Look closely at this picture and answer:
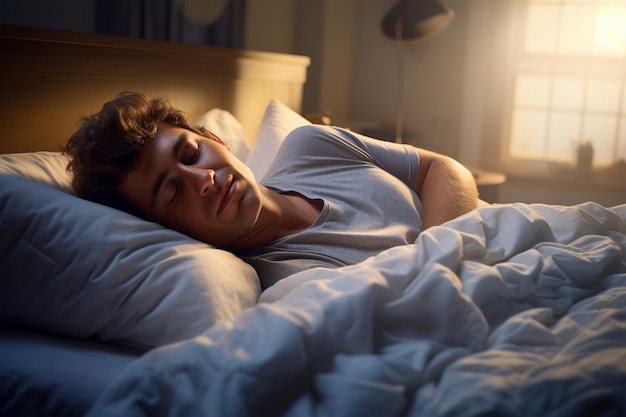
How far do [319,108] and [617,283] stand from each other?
3.05 meters

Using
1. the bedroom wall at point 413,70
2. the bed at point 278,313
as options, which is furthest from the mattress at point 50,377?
the bedroom wall at point 413,70

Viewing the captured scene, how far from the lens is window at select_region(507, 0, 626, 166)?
389 centimetres

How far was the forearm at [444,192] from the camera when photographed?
1.72 meters

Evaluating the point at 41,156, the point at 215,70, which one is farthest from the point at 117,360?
the point at 215,70

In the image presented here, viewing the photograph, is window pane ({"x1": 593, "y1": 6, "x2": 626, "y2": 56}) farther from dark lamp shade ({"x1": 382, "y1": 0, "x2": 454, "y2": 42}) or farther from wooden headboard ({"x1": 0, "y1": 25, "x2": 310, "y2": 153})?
wooden headboard ({"x1": 0, "y1": 25, "x2": 310, "y2": 153})

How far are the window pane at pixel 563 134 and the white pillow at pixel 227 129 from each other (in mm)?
2585

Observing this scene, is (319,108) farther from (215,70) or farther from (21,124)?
(21,124)

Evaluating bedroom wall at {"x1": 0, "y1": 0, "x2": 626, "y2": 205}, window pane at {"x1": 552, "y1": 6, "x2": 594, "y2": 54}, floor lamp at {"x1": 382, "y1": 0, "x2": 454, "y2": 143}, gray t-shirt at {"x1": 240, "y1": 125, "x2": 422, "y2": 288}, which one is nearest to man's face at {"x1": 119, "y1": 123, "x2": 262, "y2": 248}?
gray t-shirt at {"x1": 240, "y1": 125, "x2": 422, "y2": 288}

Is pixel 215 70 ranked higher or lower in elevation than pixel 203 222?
higher

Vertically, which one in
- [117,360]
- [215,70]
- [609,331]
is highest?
[215,70]

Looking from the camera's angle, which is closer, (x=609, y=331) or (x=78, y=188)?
(x=609, y=331)

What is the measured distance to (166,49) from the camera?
196 centimetres

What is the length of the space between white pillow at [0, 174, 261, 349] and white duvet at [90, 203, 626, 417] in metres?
0.15

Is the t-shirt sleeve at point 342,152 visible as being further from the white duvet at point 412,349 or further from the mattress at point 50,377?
the mattress at point 50,377
